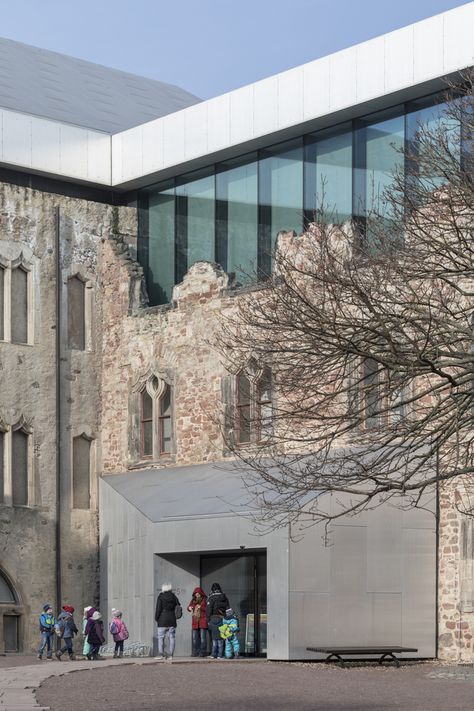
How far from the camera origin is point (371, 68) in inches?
1134

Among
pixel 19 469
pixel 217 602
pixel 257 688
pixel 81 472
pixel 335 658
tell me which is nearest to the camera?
→ pixel 257 688

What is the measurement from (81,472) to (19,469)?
5.31 feet

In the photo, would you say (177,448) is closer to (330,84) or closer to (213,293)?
(213,293)

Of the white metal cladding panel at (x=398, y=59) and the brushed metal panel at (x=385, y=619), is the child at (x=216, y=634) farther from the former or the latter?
the white metal cladding panel at (x=398, y=59)

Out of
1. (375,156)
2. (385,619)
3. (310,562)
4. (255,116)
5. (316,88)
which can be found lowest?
(385,619)

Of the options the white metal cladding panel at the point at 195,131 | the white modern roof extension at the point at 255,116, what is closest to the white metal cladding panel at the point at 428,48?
the white modern roof extension at the point at 255,116

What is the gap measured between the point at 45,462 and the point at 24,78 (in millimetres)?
9374

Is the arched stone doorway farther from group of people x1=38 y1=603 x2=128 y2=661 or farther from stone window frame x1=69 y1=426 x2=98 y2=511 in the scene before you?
group of people x1=38 y1=603 x2=128 y2=661

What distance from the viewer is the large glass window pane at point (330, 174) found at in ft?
95.9

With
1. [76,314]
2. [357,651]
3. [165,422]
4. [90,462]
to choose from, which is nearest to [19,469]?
[90,462]

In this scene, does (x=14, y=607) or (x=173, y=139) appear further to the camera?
(x=173, y=139)

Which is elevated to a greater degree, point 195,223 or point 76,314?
point 195,223

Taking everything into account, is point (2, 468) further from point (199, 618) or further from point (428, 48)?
point (428, 48)

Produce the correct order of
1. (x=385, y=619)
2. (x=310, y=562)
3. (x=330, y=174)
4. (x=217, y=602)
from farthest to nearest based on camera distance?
(x=330, y=174) → (x=217, y=602) → (x=385, y=619) → (x=310, y=562)
